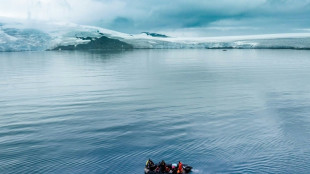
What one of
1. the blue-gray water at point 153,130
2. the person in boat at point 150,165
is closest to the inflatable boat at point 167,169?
the person in boat at point 150,165

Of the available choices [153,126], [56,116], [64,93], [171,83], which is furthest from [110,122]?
[171,83]

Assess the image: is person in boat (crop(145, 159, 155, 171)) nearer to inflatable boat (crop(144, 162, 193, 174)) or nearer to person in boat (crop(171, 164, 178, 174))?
inflatable boat (crop(144, 162, 193, 174))

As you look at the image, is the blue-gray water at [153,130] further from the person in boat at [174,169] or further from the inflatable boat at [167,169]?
the person in boat at [174,169]

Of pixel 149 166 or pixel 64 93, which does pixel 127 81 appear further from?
pixel 149 166

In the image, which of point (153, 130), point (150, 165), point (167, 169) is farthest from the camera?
point (153, 130)

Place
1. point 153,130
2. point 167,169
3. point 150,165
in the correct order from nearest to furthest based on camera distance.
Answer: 1. point 167,169
2. point 150,165
3. point 153,130

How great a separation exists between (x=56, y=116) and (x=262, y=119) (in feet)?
75.0

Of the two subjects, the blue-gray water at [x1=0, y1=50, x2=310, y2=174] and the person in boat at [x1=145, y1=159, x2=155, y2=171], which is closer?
the person in boat at [x1=145, y1=159, x2=155, y2=171]

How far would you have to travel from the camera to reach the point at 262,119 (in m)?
30.5

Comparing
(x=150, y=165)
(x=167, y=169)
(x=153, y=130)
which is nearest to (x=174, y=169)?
(x=167, y=169)

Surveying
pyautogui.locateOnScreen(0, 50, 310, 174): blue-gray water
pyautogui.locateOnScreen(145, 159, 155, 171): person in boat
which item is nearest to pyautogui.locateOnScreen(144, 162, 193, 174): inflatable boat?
pyautogui.locateOnScreen(145, 159, 155, 171): person in boat

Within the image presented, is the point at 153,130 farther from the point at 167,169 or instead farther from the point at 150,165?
the point at 167,169

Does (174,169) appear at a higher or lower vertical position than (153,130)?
lower

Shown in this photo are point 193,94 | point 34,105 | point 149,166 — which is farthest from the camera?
point 193,94
